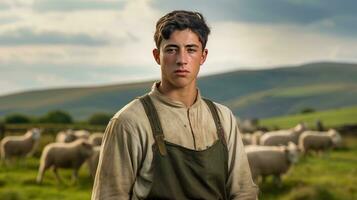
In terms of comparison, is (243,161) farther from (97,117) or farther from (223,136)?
(97,117)

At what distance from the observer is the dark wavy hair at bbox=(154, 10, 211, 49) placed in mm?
3576

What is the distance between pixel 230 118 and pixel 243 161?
238mm

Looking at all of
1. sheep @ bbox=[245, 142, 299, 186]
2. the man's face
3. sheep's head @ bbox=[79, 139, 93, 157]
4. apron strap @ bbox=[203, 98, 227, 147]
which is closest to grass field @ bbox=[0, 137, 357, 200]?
sheep @ bbox=[245, 142, 299, 186]

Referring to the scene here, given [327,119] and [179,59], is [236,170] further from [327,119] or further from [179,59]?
[327,119]

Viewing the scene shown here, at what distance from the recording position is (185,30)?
11.8ft

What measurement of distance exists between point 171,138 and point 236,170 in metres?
0.43

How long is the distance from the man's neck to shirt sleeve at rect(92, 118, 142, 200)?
0.88ft

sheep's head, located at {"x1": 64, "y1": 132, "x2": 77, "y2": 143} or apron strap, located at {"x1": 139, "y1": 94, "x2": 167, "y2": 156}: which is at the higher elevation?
apron strap, located at {"x1": 139, "y1": 94, "x2": 167, "y2": 156}

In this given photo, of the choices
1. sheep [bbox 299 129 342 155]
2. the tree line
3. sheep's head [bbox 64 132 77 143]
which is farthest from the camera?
the tree line

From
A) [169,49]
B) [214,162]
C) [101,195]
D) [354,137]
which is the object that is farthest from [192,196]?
[354,137]

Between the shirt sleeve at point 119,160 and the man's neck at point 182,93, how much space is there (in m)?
0.27

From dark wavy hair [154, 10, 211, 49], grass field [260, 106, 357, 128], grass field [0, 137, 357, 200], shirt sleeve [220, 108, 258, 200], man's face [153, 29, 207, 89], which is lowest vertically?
grass field [260, 106, 357, 128]

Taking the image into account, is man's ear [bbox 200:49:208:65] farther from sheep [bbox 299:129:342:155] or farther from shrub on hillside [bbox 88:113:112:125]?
shrub on hillside [bbox 88:113:112:125]

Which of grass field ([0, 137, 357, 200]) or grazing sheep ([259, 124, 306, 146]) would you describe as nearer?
grass field ([0, 137, 357, 200])
